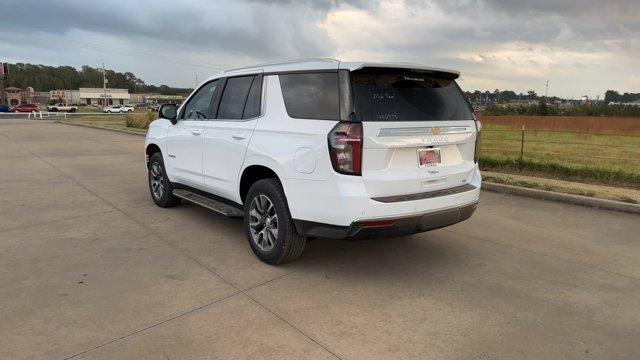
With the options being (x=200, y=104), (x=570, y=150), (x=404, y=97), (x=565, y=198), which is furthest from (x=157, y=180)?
(x=570, y=150)

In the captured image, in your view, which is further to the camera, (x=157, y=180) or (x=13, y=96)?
(x=13, y=96)

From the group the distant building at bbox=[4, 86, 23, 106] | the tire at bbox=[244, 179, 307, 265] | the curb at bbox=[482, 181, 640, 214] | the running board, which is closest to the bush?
the running board

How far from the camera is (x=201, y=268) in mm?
4562

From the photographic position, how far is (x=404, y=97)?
4.18m

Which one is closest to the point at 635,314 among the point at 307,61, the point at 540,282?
the point at 540,282

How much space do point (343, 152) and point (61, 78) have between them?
176652 mm

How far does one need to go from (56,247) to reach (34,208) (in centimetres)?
224

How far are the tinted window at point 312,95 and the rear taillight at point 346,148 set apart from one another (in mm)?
154

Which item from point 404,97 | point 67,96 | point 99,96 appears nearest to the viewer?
point 404,97

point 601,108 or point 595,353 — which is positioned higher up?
point 601,108

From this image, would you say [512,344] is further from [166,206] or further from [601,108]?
[601,108]

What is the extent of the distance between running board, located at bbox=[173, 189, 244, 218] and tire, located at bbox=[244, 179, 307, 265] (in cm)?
32

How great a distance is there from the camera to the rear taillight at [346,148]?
3764 mm

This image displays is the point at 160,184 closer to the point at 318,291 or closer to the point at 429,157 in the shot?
the point at 318,291
